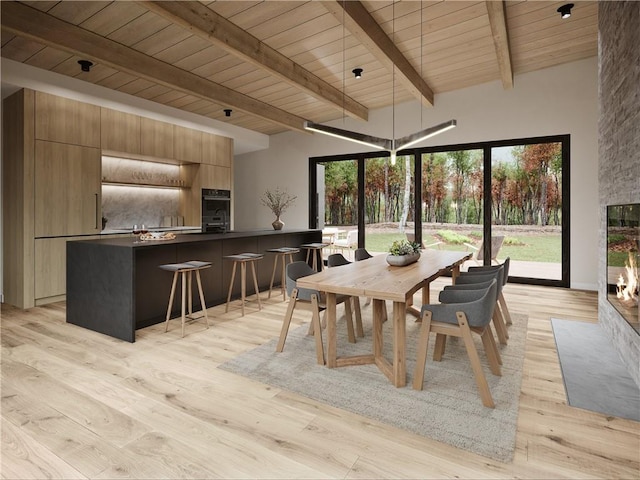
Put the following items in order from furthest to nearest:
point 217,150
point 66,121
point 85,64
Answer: point 217,150 < point 66,121 < point 85,64

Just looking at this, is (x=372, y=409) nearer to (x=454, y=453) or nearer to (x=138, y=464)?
(x=454, y=453)

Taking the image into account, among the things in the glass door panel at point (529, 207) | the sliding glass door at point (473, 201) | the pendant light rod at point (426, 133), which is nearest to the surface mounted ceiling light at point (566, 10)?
the pendant light rod at point (426, 133)

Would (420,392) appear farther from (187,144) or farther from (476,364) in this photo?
(187,144)

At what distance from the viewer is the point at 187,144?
666cm

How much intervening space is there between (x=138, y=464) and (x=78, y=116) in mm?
4827

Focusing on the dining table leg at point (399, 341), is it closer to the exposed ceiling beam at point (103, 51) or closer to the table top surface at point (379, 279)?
the table top surface at point (379, 279)

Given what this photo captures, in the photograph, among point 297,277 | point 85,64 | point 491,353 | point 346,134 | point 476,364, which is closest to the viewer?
point 476,364

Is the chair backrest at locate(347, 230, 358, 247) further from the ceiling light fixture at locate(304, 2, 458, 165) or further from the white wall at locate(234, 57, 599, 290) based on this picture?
the ceiling light fixture at locate(304, 2, 458, 165)

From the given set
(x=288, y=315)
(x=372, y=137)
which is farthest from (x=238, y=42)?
(x=288, y=315)

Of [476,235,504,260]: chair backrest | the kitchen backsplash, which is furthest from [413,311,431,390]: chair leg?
the kitchen backsplash

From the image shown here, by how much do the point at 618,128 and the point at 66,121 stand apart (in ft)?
19.7

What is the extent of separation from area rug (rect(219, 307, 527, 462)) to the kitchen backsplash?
4332 mm

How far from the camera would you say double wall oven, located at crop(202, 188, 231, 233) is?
5.69 meters

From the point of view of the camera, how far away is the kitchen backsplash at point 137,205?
6199 mm
